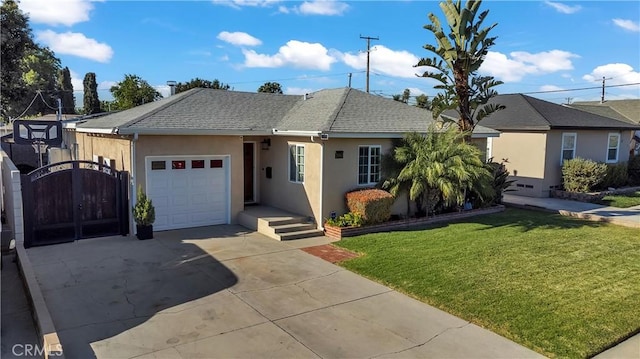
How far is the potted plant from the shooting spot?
11633mm

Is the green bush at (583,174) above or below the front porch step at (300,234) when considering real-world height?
above

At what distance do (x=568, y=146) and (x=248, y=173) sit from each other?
1466cm

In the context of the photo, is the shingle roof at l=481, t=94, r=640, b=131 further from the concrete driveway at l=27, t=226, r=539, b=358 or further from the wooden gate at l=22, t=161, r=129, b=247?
the wooden gate at l=22, t=161, r=129, b=247

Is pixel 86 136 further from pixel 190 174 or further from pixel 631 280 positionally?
pixel 631 280

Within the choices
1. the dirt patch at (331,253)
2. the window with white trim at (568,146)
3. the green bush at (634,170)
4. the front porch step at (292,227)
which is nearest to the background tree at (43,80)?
the front porch step at (292,227)

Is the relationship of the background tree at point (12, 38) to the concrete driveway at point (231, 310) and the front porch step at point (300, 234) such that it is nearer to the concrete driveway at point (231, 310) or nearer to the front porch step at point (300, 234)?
the concrete driveway at point (231, 310)

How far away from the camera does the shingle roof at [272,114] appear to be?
41.9 ft

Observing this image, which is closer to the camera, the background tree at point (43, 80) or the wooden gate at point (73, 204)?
the wooden gate at point (73, 204)

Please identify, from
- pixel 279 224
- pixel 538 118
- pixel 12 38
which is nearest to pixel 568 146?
pixel 538 118

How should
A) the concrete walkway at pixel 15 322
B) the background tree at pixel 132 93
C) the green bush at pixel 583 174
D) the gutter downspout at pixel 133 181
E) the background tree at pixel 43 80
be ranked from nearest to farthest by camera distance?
the concrete walkway at pixel 15 322 < the gutter downspout at pixel 133 181 < the green bush at pixel 583 174 < the background tree at pixel 132 93 < the background tree at pixel 43 80

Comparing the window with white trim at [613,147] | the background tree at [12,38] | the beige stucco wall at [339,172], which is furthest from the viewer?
the window with white trim at [613,147]

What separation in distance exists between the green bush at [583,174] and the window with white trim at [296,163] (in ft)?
41.5

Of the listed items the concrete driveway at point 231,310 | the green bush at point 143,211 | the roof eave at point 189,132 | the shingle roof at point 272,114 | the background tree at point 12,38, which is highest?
the background tree at point 12,38

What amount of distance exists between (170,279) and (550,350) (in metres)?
6.79
